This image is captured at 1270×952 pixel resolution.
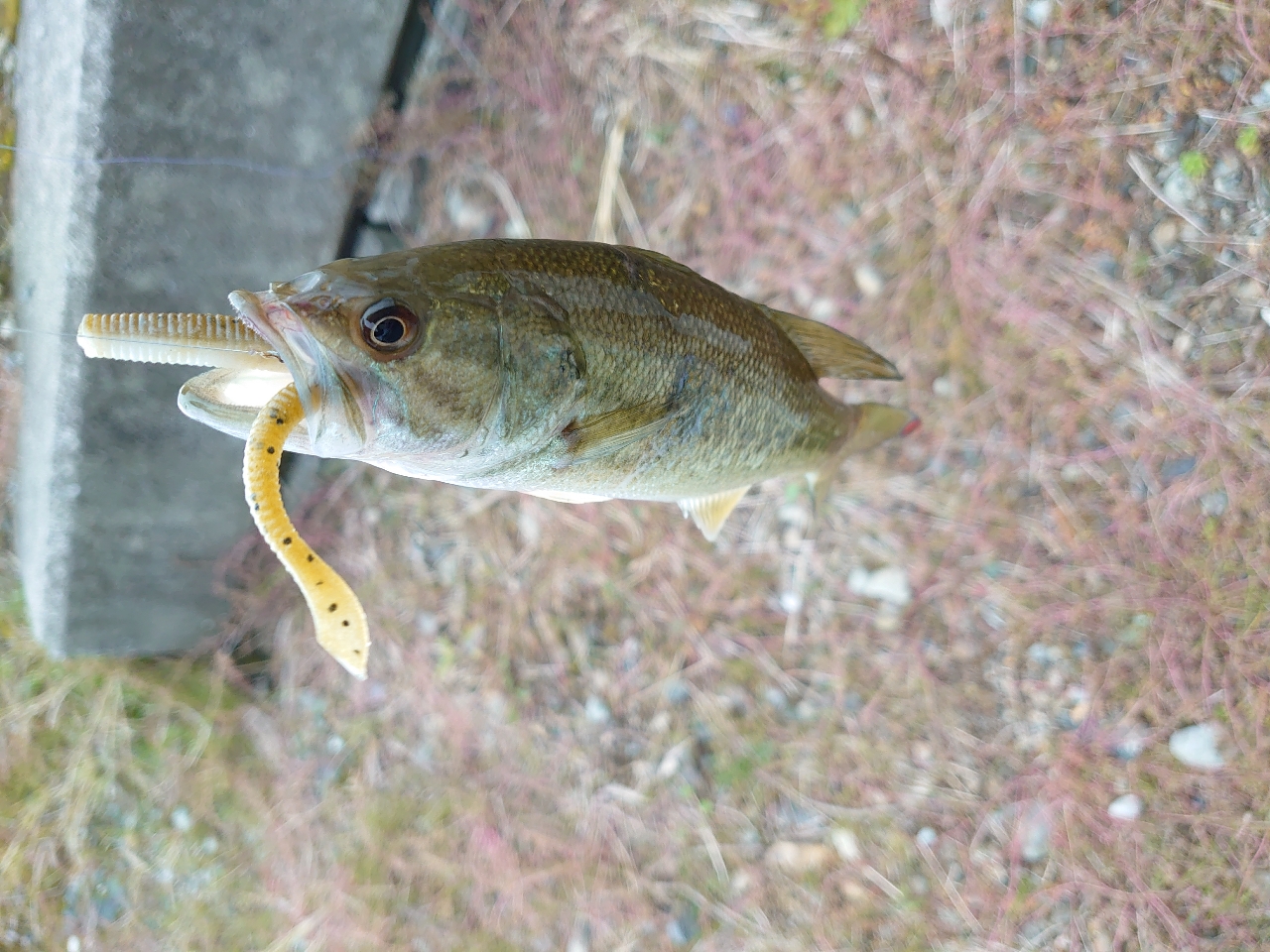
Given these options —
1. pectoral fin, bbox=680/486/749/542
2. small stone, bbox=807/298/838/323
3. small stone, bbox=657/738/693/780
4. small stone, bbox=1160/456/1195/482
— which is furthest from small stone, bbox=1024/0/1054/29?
small stone, bbox=657/738/693/780

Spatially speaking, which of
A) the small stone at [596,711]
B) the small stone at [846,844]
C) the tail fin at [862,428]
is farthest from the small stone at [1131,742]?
the small stone at [596,711]

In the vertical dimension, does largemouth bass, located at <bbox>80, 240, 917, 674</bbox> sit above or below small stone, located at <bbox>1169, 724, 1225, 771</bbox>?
above

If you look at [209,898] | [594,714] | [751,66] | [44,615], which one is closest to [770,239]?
[751,66]

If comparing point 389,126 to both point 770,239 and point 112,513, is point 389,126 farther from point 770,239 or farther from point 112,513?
point 112,513

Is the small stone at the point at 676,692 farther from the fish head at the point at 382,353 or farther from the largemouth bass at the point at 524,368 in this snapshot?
the fish head at the point at 382,353

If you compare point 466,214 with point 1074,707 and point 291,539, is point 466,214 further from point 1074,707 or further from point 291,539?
point 1074,707

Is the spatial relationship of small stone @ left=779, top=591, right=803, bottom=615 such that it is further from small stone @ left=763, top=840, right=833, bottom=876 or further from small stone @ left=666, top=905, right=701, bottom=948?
small stone @ left=666, top=905, right=701, bottom=948
